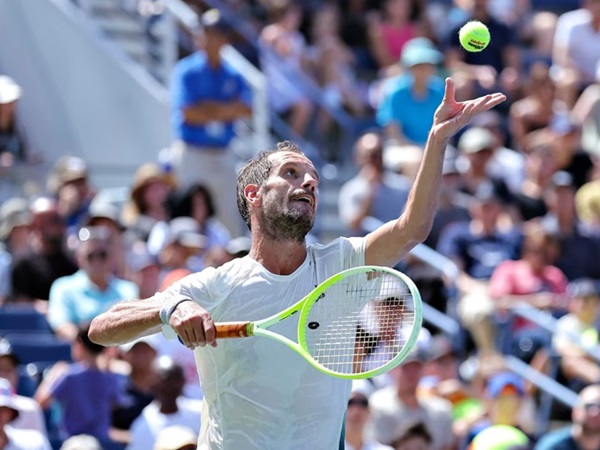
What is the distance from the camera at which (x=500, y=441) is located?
8375 mm

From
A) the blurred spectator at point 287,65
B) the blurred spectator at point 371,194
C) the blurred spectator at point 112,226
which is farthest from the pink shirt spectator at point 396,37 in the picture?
the blurred spectator at point 112,226

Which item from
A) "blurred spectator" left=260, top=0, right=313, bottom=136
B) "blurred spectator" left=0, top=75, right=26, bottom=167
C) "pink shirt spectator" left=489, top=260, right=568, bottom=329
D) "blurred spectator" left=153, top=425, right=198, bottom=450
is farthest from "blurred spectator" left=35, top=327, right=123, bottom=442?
"blurred spectator" left=260, top=0, right=313, bottom=136

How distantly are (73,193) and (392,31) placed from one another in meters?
4.41

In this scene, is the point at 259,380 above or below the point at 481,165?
above

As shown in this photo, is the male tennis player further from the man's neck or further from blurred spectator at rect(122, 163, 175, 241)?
blurred spectator at rect(122, 163, 175, 241)

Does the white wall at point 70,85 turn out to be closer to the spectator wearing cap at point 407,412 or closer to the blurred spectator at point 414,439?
the spectator wearing cap at point 407,412

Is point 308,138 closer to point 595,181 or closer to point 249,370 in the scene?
point 595,181

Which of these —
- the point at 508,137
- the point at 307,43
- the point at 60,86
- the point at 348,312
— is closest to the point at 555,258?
the point at 508,137

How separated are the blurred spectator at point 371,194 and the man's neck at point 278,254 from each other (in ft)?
20.9

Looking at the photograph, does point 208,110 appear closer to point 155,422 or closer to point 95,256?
point 95,256

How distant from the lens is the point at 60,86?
14109 millimetres

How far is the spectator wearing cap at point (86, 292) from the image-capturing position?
9.93 meters

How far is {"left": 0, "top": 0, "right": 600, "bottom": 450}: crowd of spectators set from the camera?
29.8 ft

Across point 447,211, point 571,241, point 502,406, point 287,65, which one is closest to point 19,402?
point 502,406
